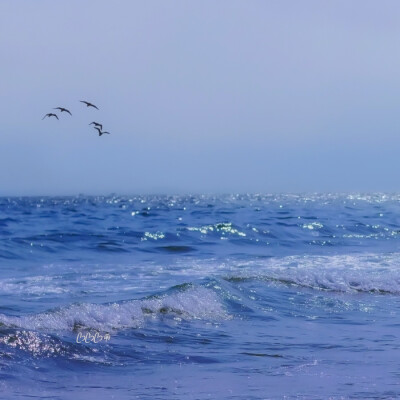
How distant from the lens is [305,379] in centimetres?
698

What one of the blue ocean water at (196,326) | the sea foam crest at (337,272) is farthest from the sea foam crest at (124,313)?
the sea foam crest at (337,272)

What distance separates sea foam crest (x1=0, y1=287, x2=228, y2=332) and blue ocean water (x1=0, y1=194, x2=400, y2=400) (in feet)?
0.08

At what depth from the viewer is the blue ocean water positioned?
680 centimetres

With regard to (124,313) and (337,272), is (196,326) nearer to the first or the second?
(124,313)

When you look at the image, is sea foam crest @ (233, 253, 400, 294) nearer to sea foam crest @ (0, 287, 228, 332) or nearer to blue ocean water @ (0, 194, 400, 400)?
blue ocean water @ (0, 194, 400, 400)

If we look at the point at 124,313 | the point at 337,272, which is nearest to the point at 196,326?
the point at 124,313

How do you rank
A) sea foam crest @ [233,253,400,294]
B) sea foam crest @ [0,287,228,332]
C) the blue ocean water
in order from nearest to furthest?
the blue ocean water, sea foam crest @ [0,287,228,332], sea foam crest @ [233,253,400,294]

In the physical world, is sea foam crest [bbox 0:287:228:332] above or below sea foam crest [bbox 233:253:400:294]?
below

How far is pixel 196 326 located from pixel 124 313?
3.07 feet

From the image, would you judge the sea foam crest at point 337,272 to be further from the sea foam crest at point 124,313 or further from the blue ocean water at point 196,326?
the sea foam crest at point 124,313

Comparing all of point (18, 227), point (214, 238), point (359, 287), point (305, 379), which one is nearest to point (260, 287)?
point (359, 287)

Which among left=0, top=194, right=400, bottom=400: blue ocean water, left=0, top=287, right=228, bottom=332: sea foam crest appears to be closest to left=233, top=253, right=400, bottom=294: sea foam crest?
left=0, top=194, right=400, bottom=400: blue ocean water

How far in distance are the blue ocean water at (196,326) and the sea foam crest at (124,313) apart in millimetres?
24

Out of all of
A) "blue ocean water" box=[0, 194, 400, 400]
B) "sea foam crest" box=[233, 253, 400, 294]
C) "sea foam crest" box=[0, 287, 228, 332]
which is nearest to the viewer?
"blue ocean water" box=[0, 194, 400, 400]
